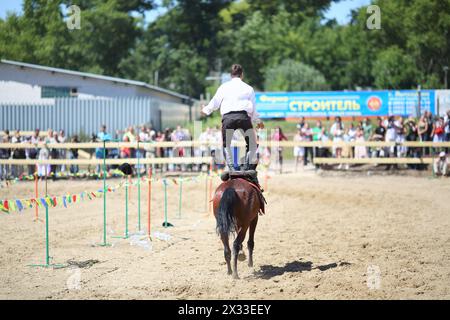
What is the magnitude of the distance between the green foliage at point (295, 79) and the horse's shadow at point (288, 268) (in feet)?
126

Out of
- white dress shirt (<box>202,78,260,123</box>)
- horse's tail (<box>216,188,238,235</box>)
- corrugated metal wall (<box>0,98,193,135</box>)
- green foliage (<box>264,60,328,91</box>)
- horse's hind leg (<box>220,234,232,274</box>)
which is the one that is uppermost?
green foliage (<box>264,60,328,91</box>)

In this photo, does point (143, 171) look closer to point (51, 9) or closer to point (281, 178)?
point (281, 178)

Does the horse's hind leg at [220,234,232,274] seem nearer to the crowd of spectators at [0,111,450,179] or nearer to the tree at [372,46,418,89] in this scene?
the crowd of spectators at [0,111,450,179]

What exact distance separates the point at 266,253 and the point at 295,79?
39.6 meters

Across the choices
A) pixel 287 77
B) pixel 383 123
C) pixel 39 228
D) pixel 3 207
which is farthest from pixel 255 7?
pixel 3 207

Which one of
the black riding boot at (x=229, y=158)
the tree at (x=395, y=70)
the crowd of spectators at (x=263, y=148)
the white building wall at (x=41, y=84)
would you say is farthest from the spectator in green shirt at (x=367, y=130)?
the black riding boot at (x=229, y=158)

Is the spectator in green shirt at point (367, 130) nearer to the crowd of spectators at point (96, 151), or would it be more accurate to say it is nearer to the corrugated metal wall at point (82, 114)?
the crowd of spectators at point (96, 151)

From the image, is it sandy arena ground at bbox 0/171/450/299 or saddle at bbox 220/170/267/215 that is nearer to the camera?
sandy arena ground at bbox 0/171/450/299

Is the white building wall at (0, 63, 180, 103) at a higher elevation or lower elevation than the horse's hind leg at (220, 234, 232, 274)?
higher

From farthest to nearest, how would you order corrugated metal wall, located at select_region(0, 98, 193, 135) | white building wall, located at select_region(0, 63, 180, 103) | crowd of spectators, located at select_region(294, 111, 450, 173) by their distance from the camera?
1. white building wall, located at select_region(0, 63, 180, 103)
2. corrugated metal wall, located at select_region(0, 98, 193, 135)
3. crowd of spectators, located at select_region(294, 111, 450, 173)

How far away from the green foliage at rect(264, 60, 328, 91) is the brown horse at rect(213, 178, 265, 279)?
38.7 metres

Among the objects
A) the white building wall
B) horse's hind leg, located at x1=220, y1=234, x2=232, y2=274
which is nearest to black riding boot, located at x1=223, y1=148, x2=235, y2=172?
horse's hind leg, located at x1=220, y1=234, x2=232, y2=274

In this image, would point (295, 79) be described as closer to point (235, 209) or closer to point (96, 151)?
point (96, 151)

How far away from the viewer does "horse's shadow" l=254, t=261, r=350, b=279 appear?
30.5ft
